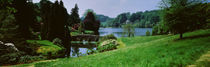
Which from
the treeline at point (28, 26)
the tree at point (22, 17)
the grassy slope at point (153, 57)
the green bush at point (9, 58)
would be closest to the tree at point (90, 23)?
the treeline at point (28, 26)

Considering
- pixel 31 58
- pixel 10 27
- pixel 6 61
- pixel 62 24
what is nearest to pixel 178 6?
pixel 31 58

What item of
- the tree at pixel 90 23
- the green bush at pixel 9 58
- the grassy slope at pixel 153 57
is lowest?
the green bush at pixel 9 58

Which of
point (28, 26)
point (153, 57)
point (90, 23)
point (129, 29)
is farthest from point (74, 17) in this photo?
point (153, 57)

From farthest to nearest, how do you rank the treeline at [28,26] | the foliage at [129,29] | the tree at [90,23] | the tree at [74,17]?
the tree at [90,23] < the tree at [74,17] < the foliage at [129,29] < the treeline at [28,26]

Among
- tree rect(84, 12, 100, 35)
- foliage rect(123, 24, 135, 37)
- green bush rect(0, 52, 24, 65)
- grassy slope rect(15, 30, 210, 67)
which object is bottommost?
green bush rect(0, 52, 24, 65)

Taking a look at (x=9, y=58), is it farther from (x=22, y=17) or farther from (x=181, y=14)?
(x=181, y=14)

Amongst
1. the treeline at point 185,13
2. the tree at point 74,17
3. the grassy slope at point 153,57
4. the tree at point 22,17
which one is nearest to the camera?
the grassy slope at point 153,57

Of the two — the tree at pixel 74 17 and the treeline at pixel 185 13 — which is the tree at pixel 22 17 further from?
the tree at pixel 74 17

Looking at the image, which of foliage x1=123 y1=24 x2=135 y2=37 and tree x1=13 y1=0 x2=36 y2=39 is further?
foliage x1=123 y1=24 x2=135 y2=37

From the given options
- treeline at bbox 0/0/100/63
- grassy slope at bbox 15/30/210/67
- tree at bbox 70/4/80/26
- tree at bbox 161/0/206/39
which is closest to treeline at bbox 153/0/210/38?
tree at bbox 161/0/206/39

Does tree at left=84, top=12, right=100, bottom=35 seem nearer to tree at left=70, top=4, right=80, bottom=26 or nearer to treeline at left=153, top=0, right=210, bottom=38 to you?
tree at left=70, top=4, right=80, bottom=26

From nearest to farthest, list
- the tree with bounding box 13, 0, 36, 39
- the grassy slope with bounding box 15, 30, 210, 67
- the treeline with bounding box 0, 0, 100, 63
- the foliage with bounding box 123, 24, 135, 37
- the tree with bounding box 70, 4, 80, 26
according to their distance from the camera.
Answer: the grassy slope with bounding box 15, 30, 210, 67, the treeline with bounding box 0, 0, 100, 63, the tree with bounding box 13, 0, 36, 39, the foliage with bounding box 123, 24, 135, 37, the tree with bounding box 70, 4, 80, 26

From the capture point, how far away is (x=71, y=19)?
70688 millimetres

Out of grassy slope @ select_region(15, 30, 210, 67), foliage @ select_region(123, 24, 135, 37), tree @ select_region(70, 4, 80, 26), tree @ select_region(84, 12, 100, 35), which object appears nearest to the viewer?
grassy slope @ select_region(15, 30, 210, 67)
